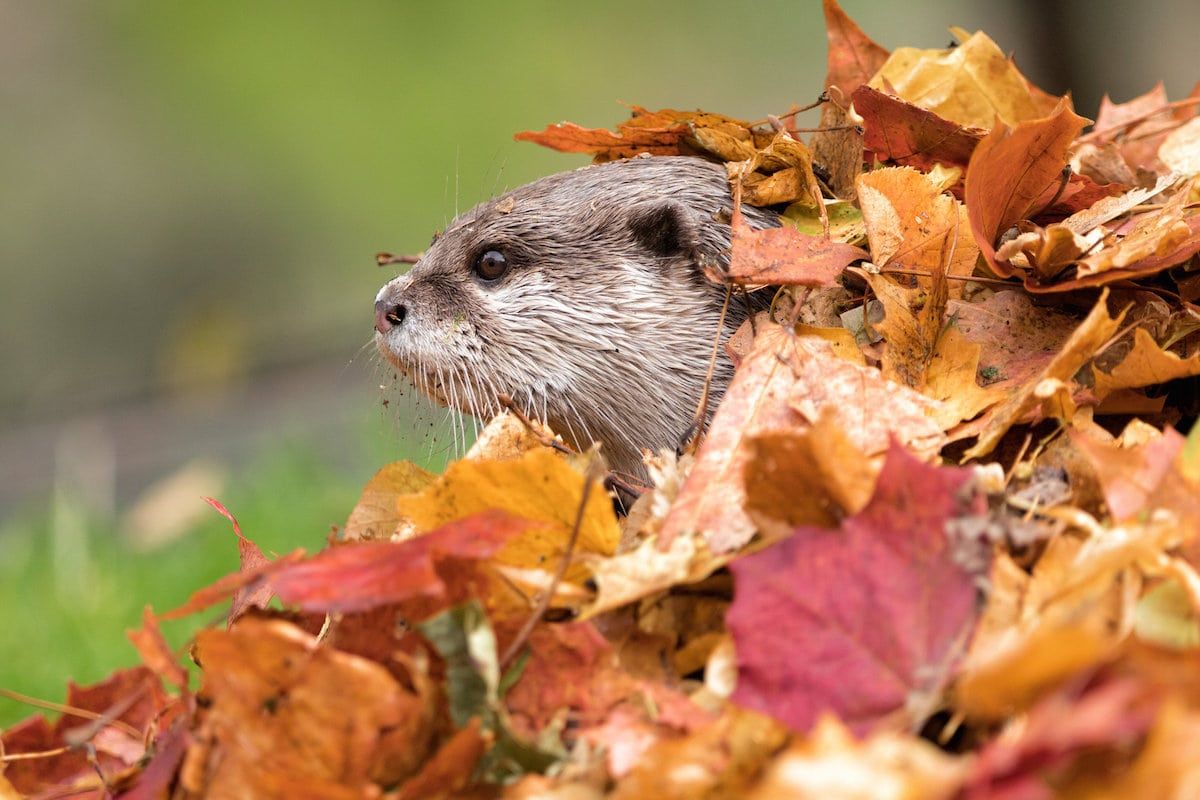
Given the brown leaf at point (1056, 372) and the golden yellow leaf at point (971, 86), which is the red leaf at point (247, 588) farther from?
the golden yellow leaf at point (971, 86)

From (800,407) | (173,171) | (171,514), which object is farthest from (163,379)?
(800,407)

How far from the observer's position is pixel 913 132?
1698mm

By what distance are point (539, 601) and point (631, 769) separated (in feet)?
0.66

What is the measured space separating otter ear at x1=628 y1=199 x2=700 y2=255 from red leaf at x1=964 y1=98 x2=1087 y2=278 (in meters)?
0.61

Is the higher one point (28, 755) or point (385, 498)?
point (385, 498)

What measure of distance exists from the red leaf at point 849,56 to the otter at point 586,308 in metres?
0.26

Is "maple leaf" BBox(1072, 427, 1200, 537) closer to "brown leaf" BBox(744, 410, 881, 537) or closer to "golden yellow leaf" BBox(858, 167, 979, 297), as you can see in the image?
"brown leaf" BBox(744, 410, 881, 537)

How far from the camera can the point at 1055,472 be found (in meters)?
1.24

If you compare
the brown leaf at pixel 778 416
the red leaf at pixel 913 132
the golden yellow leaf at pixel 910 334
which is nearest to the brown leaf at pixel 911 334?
the golden yellow leaf at pixel 910 334

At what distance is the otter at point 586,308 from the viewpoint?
2.03 meters

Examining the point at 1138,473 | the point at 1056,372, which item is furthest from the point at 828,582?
the point at 1056,372

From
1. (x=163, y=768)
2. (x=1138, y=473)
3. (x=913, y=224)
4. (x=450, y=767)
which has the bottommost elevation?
(x=163, y=768)

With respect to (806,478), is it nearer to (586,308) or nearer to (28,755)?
(28,755)

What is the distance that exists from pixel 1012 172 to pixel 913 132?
270mm
